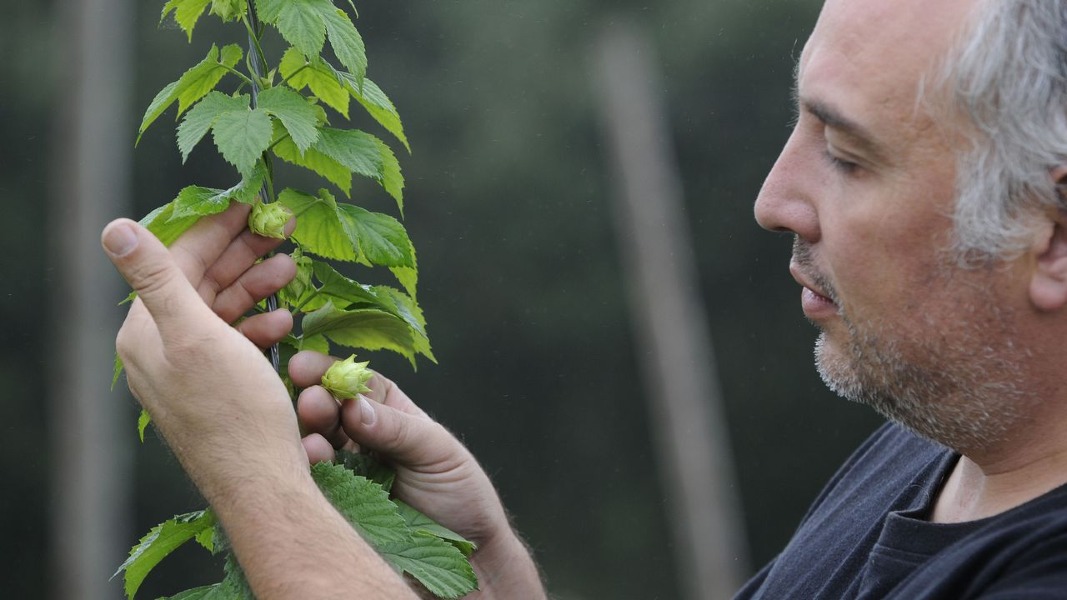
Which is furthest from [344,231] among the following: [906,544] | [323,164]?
[906,544]

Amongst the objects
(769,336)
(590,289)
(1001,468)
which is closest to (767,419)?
(769,336)

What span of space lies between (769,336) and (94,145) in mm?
8133

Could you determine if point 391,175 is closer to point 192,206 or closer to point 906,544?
point 192,206

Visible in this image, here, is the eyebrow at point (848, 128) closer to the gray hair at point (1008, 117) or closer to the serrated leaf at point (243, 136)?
the gray hair at point (1008, 117)

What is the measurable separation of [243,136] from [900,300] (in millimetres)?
977

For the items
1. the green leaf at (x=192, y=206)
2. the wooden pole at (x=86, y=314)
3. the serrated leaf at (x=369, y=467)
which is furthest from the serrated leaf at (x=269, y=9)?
the wooden pole at (x=86, y=314)

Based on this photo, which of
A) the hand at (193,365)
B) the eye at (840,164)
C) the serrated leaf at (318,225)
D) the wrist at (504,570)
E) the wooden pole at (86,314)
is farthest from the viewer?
the wooden pole at (86,314)

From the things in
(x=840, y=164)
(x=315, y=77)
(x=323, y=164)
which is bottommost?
(x=840, y=164)

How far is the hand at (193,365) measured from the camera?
1.61m

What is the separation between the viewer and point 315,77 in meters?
1.96

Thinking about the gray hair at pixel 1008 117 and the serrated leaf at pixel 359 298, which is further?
the serrated leaf at pixel 359 298

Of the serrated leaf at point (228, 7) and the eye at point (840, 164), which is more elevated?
the serrated leaf at point (228, 7)

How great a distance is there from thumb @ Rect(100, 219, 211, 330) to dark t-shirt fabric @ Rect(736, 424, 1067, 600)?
107 centimetres

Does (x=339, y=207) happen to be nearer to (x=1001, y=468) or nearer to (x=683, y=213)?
(x=1001, y=468)
